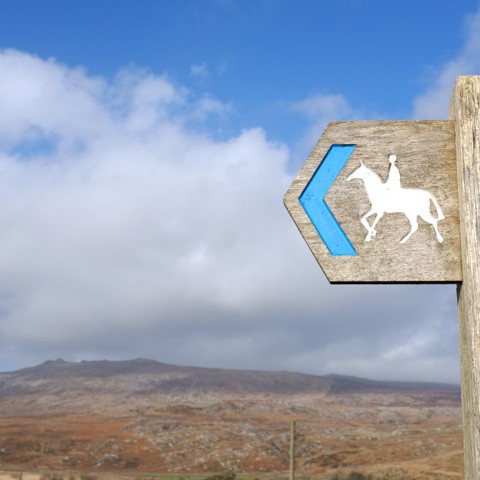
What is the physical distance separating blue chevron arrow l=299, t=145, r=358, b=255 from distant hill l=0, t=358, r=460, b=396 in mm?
117382

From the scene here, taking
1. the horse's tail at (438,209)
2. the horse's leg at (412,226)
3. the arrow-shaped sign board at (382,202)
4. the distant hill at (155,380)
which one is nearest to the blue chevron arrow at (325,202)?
the arrow-shaped sign board at (382,202)

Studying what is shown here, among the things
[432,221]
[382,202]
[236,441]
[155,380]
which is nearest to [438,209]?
[432,221]

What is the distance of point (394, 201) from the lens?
6.38ft

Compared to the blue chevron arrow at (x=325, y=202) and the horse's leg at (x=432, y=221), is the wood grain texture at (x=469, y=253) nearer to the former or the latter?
the horse's leg at (x=432, y=221)

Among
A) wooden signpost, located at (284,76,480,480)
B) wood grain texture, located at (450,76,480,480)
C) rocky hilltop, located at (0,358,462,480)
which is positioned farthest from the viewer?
rocky hilltop, located at (0,358,462,480)

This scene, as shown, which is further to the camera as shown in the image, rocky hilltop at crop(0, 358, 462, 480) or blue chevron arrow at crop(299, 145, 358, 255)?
rocky hilltop at crop(0, 358, 462, 480)

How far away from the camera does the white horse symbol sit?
1892 mm

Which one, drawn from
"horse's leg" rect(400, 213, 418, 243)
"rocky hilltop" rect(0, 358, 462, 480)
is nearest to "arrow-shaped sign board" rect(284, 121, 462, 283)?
"horse's leg" rect(400, 213, 418, 243)

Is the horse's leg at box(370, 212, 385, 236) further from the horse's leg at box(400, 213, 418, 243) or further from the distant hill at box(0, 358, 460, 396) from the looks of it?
the distant hill at box(0, 358, 460, 396)

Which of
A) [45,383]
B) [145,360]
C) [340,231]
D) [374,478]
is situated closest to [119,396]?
[45,383]

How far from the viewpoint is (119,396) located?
111 meters

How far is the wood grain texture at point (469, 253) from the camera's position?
1694 mm

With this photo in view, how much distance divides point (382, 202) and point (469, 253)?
299 millimetres

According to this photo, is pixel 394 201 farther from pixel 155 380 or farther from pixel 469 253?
pixel 155 380
